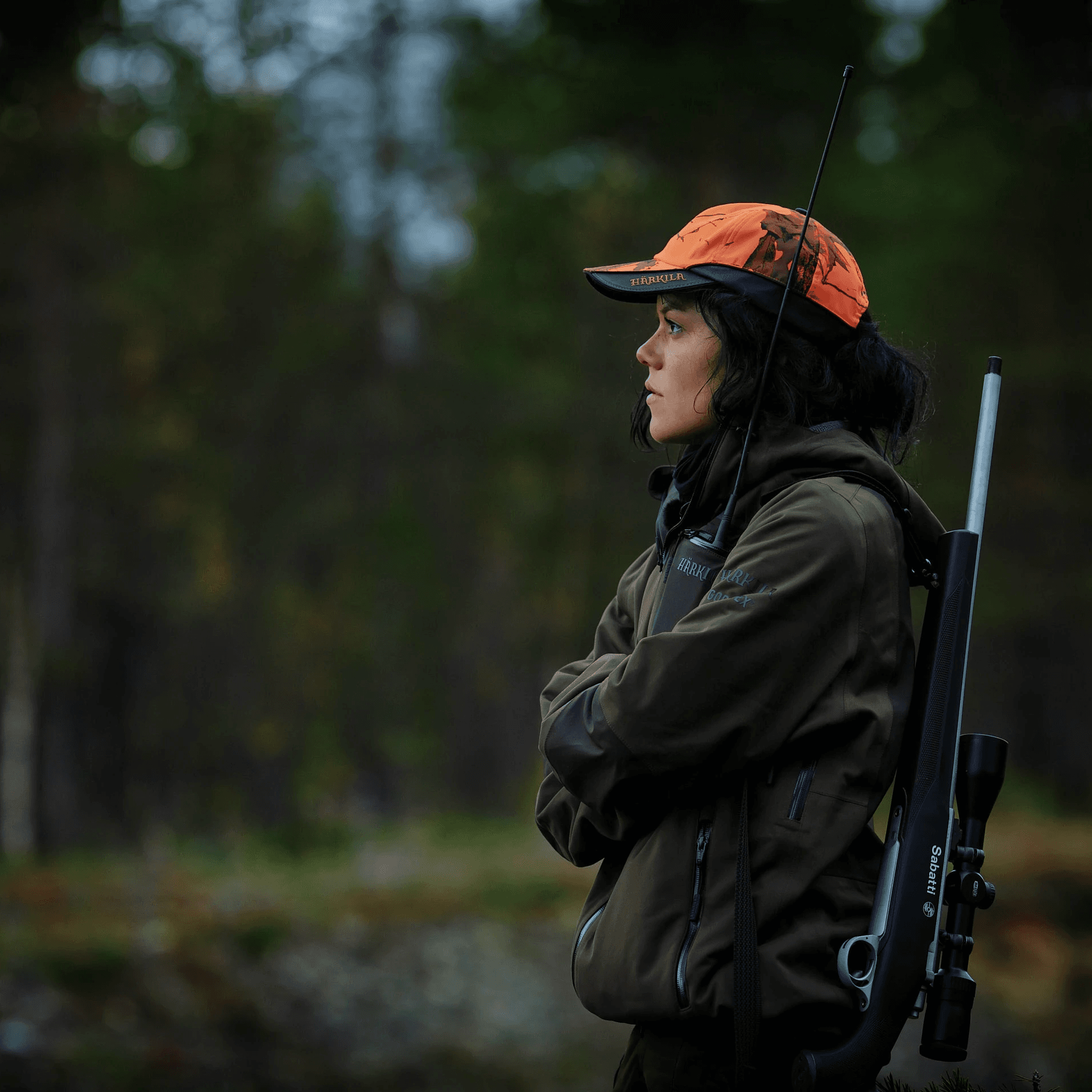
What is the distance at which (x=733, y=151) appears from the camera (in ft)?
31.3

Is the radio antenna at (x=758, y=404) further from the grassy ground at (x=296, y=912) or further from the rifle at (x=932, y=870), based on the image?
the grassy ground at (x=296, y=912)

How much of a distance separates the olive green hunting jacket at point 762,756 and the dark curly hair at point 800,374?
6.5 inches

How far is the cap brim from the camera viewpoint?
6.51 ft

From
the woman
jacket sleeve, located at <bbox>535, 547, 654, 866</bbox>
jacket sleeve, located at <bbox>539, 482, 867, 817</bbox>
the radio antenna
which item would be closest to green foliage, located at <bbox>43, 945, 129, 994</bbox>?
jacket sleeve, located at <bbox>535, 547, 654, 866</bbox>

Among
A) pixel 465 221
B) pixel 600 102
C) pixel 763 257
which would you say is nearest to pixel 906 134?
pixel 600 102

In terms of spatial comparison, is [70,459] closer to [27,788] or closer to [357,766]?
[27,788]

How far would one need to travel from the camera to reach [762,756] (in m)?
1.68

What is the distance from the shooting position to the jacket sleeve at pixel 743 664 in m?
1.67

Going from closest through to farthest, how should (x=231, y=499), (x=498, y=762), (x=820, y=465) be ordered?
1. (x=820, y=465)
2. (x=231, y=499)
3. (x=498, y=762)

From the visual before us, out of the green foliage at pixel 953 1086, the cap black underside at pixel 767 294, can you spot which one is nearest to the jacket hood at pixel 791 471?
the cap black underside at pixel 767 294

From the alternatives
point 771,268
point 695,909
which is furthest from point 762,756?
point 771,268

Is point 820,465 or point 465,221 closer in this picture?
point 820,465

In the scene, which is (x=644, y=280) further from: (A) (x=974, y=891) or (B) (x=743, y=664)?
(A) (x=974, y=891)

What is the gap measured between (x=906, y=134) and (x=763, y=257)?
Result: 8.96m
